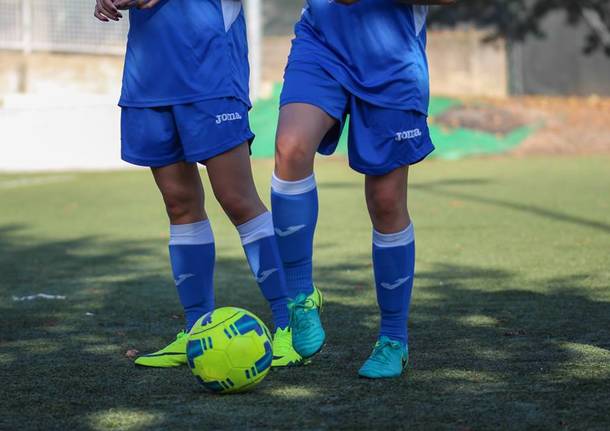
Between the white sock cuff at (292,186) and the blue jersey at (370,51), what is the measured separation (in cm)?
37

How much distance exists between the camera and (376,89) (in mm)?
4359

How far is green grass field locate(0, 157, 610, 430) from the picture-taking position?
3.79 m

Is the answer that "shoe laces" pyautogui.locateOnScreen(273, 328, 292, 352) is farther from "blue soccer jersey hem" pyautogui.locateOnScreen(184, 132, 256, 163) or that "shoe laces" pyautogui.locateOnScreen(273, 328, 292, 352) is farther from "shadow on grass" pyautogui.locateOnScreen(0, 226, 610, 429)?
"blue soccer jersey hem" pyautogui.locateOnScreen(184, 132, 256, 163)

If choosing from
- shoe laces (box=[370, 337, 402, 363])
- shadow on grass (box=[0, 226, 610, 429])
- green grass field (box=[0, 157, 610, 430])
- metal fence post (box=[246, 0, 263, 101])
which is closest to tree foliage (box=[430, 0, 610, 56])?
metal fence post (box=[246, 0, 263, 101])

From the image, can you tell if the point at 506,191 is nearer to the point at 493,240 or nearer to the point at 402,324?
the point at 493,240

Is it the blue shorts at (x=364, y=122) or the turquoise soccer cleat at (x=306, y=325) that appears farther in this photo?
the turquoise soccer cleat at (x=306, y=325)

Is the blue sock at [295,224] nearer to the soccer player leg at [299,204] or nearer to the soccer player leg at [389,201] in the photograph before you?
the soccer player leg at [299,204]

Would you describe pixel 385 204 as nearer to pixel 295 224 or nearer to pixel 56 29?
pixel 295 224

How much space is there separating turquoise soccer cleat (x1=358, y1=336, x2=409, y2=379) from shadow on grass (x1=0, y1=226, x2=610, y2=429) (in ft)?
0.20

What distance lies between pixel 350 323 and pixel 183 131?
1.57m

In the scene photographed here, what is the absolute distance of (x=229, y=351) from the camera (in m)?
4.14

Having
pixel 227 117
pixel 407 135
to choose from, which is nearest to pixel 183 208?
pixel 227 117

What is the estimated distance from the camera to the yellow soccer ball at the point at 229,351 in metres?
4.07

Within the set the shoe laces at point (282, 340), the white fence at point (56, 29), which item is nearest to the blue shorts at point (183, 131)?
the shoe laces at point (282, 340)
